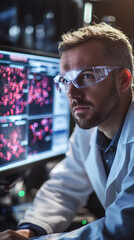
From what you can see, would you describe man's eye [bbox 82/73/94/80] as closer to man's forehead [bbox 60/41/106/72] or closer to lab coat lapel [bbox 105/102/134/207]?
man's forehead [bbox 60/41/106/72]

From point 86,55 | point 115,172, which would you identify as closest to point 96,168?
point 115,172

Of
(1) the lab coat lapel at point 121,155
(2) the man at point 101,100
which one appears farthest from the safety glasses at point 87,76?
(1) the lab coat lapel at point 121,155

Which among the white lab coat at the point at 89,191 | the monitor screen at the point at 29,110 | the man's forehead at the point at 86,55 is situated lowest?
the white lab coat at the point at 89,191

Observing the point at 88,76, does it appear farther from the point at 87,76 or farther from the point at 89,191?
the point at 89,191

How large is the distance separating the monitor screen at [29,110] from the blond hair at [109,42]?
0.52 ft

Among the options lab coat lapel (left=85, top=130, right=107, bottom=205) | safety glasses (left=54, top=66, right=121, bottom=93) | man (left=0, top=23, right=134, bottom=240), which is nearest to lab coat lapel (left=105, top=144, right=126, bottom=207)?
man (left=0, top=23, right=134, bottom=240)

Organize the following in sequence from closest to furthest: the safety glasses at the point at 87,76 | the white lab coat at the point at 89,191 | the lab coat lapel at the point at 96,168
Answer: the white lab coat at the point at 89,191
the safety glasses at the point at 87,76
the lab coat lapel at the point at 96,168

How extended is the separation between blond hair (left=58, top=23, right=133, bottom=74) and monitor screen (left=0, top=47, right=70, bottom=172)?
6.2 inches

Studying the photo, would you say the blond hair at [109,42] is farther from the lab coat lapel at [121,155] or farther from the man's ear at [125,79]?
the lab coat lapel at [121,155]

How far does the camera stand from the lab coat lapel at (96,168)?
3.40ft

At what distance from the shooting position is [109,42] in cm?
89

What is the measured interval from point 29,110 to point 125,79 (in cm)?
39

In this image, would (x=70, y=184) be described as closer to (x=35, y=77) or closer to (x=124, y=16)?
(x=35, y=77)

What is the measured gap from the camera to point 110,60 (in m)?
0.88
